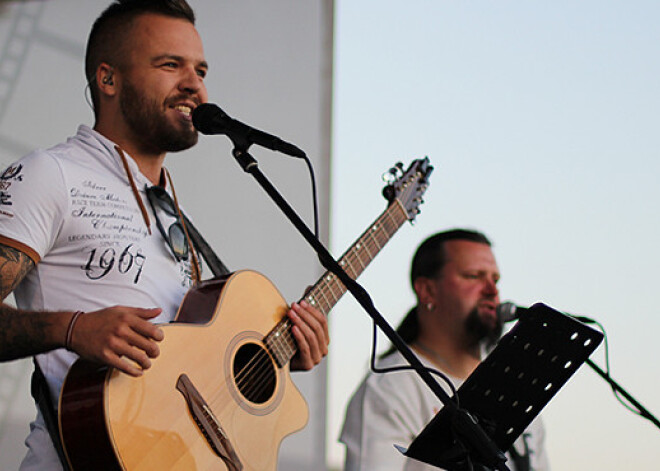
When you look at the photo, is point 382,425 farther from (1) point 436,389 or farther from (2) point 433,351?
(1) point 436,389

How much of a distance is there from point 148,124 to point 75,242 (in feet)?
1.47

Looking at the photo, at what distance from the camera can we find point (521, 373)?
5.03 feet

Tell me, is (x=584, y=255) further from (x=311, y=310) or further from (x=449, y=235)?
(x=311, y=310)

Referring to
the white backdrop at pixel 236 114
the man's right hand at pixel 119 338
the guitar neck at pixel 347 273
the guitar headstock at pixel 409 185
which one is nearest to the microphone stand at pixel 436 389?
the man's right hand at pixel 119 338

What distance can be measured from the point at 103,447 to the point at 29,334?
0.26 meters

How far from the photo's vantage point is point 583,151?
4.57 meters

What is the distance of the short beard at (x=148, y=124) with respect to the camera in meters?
1.97

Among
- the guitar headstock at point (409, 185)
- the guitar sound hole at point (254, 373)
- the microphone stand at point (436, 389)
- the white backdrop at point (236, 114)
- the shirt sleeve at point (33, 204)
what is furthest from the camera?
the white backdrop at point (236, 114)

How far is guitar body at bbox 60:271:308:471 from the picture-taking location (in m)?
1.38

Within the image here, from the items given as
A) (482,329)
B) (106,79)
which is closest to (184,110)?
(106,79)

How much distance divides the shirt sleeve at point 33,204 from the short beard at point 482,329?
2306 mm

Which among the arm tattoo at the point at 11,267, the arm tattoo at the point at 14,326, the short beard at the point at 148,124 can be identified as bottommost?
the arm tattoo at the point at 14,326

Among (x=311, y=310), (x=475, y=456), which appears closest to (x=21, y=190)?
(x=311, y=310)

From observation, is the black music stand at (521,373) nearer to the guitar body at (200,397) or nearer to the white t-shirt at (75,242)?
the guitar body at (200,397)
